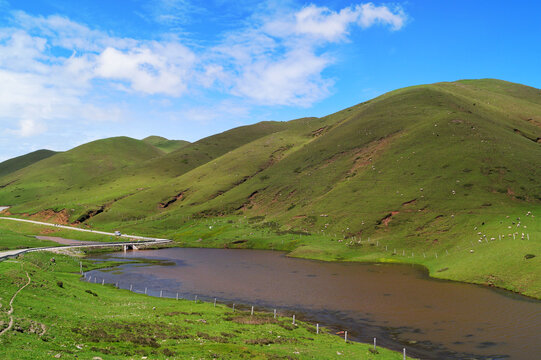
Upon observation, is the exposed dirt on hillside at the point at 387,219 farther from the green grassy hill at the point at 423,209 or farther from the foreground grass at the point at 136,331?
the foreground grass at the point at 136,331

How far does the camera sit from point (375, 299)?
66688 millimetres

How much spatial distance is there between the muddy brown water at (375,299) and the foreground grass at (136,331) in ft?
33.3

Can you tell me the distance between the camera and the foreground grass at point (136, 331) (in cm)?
2723

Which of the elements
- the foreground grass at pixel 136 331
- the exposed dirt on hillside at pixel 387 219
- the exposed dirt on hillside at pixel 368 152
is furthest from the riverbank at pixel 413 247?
the exposed dirt on hillside at pixel 368 152

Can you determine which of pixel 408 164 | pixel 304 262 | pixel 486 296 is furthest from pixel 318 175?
pixel 486 296

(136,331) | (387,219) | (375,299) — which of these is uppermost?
(387,219)

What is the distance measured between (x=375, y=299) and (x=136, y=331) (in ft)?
151

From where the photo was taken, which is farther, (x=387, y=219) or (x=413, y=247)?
(x=387, y=219)

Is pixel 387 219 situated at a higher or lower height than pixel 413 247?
higher

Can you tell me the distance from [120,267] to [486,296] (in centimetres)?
9385

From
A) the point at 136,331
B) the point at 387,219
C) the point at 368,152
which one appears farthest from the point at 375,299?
the point at 368,152

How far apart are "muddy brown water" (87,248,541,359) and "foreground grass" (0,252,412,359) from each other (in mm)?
10151

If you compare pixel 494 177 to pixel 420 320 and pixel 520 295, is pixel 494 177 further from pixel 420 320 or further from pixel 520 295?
pixel 420 320

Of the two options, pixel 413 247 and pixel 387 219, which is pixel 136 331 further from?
pixel 387 219
